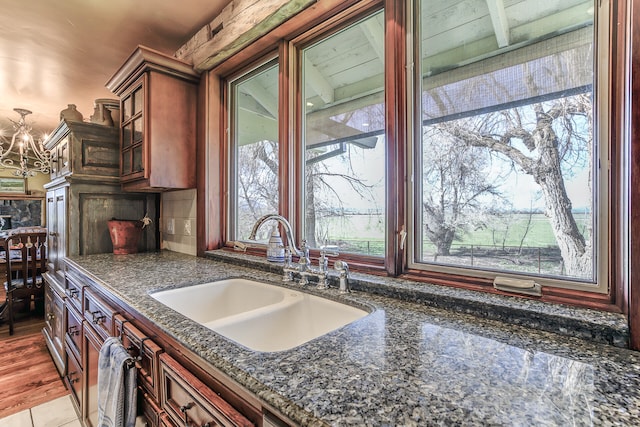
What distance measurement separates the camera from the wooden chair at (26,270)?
9.95ft

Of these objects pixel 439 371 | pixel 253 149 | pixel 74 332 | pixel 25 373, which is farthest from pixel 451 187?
pixel 25 373

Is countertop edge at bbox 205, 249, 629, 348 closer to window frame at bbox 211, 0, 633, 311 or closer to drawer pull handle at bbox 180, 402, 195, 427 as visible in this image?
window frame at bbox 211, 0, 633, 311

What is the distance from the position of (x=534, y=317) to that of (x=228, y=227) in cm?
185

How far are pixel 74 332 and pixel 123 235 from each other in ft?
2.33

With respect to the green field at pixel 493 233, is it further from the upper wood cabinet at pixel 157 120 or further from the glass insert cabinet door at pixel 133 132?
the glass insert cabinet door at pixel 133 132

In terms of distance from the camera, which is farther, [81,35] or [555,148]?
[81,35]

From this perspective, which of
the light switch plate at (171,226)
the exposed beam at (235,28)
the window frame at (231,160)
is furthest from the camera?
the light switch plate at (171,226)

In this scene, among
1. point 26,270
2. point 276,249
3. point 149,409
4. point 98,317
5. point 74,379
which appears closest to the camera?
point 149,409

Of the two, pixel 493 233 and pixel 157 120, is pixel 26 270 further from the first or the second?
pixel 493 233

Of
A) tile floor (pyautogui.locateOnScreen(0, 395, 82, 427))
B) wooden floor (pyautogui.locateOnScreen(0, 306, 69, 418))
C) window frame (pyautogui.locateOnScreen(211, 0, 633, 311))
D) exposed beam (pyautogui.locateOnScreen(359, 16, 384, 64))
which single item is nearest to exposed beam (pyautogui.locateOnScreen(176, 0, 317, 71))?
window frame (pyautogui.locateOnScreen(211, 0, 633, 311))

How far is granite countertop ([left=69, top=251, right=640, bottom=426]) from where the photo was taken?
0.47 m

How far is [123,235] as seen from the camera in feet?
7.48

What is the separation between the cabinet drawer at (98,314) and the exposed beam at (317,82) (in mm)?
1422

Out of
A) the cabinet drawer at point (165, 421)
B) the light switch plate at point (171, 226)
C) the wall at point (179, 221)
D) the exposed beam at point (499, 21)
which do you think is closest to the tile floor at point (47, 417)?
the wall at point (179, 221)
